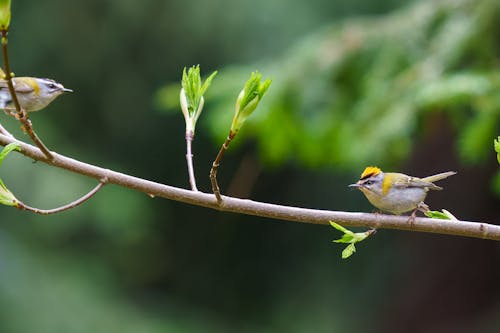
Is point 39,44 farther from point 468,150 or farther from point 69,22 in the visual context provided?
point 468,150

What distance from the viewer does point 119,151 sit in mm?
6777

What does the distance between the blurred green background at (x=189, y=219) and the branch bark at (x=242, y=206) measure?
363cm

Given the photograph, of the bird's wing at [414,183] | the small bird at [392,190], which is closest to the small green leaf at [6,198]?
the small bird at [392,190]

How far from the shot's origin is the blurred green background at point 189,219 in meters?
6.07

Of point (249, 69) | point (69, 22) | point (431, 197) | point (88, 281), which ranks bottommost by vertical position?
point (88, 281)

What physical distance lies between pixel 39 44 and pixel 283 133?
3.47 m

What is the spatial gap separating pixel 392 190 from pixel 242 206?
1.10 m

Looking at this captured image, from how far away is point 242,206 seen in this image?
1571mm

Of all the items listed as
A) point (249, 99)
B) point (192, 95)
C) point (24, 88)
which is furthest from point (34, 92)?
point (249, 99)

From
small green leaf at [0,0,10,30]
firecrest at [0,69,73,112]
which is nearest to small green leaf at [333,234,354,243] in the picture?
small green leaf at [0,0,10,30]

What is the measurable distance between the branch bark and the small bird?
847mm

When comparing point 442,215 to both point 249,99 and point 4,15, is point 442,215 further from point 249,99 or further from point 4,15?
point 4,15

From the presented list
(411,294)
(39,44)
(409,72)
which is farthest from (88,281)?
(409,72)

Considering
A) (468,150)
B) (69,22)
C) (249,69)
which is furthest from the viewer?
(69,22)
